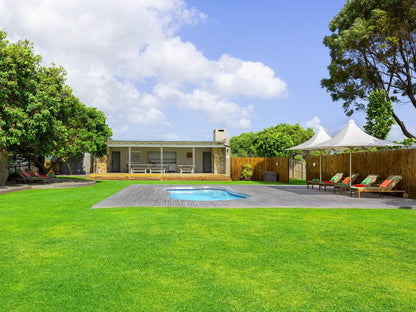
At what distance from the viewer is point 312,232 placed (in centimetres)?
534

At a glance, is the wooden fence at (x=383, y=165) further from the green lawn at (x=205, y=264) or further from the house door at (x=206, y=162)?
the house door at (x=206, y=162)

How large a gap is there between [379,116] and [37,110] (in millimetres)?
17859

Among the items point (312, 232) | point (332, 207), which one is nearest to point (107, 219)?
point (312, 232)

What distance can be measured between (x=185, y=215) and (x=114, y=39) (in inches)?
507

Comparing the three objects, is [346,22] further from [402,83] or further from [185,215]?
[185,215]

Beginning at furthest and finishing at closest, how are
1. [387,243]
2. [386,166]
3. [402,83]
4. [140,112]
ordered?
[140,112] < [402,83] < [386,166] < [387,243]

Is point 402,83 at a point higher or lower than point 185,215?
higher

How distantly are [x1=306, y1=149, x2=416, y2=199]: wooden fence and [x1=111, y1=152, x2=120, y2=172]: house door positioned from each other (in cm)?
1746

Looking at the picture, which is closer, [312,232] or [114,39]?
[312,232]

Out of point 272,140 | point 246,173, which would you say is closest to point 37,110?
point 246,173

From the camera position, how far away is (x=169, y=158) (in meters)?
25.7

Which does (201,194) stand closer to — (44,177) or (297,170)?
(44,177)

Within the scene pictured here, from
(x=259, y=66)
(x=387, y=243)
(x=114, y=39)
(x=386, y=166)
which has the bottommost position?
(x=387, y=243)

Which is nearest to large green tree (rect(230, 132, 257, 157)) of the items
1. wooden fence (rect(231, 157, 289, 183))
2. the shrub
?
wooden fence (rect(231, 157, 289, 183))
